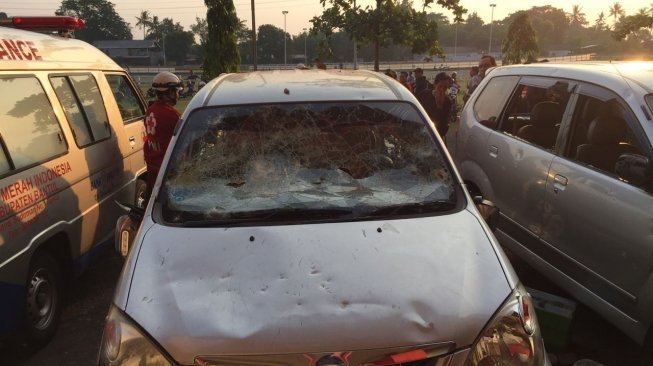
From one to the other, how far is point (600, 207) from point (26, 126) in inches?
146

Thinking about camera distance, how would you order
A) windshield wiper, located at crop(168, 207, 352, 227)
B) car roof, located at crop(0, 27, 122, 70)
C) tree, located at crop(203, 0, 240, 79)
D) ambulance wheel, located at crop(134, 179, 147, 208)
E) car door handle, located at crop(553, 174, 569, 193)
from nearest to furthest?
windshield wiper, located at crop(168, 207, 352, 227), car roof, located at crop(0, 27, 122, 70), car door handle, located at crop(553, 174, 569, 193), ambulance wheel, located at crop(134, 179, 147, 208), tree, located at crop(203, 0, 240, 79)

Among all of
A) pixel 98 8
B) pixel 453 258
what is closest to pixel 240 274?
pixel 453 258

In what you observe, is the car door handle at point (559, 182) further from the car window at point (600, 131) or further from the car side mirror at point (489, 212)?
the car side mirror at point (489, 212)

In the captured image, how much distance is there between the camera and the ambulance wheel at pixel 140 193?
5.31 m

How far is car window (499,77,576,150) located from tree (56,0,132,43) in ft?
400

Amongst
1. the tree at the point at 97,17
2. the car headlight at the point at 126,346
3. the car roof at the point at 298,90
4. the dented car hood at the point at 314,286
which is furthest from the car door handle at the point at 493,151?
the tree at the point at 97,17

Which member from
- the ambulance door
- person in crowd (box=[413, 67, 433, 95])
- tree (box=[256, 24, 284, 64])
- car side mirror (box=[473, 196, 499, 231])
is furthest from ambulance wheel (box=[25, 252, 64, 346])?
tree (box=[256, 24, 284, 64])

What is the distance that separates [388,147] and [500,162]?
6.37 ft

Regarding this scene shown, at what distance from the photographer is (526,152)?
4.11 m

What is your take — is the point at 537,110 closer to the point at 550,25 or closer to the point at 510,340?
the point at 510,340

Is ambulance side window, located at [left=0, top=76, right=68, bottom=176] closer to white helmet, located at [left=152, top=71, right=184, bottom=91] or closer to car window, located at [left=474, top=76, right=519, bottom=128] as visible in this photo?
white helmet, located at [left=152, top=71, right=184, bottom=91]

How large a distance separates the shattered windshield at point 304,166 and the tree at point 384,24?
8786mm

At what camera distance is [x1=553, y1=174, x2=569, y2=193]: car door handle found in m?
3.58

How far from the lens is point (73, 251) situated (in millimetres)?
3881
